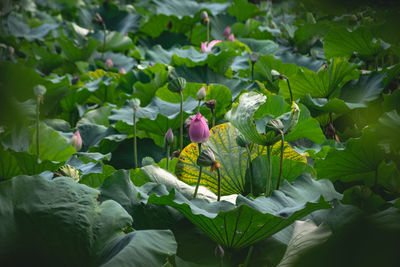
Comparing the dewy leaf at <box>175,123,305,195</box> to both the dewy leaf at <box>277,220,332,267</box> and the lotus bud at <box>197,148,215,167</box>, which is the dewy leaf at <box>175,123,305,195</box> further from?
the dewy leaf at <box>277,220,332,267</box>

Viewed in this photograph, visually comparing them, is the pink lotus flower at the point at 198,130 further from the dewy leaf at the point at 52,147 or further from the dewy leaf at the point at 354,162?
the dewy leaf at the point at 52,147

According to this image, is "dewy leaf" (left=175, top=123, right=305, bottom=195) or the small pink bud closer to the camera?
"dewy leaf" (left=175, top=123, right=305, bottom=195)

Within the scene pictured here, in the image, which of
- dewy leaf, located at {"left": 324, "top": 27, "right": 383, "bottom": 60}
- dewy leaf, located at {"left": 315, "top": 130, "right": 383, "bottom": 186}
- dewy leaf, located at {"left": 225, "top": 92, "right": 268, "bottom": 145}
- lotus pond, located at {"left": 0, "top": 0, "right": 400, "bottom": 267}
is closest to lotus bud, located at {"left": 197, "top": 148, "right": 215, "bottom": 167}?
lotus pond, located at {"left": 0, "top": 0, "right": 400, "bottom": 267}

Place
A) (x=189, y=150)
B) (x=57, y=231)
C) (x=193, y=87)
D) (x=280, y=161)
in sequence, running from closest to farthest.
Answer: (x=57, y=231)
(x=280, y=161)
(x=189, y=150)
(x=193, y=87)

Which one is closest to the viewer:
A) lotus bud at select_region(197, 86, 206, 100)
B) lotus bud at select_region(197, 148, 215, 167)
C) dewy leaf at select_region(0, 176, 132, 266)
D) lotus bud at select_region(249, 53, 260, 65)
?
dewy leaf at select_region(0, 176, 132, 266)

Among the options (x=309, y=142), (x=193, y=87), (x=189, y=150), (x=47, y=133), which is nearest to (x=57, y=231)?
(x=189, y=150)

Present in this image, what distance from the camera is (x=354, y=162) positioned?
1.20m

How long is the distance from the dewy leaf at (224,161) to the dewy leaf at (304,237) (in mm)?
441

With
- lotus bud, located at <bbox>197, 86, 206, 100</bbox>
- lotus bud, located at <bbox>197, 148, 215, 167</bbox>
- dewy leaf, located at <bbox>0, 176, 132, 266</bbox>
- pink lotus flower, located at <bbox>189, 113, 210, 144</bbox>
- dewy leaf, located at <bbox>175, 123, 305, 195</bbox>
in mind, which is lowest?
dewy leaf, located at <bbox>175, 123, 305, 195</bbox>

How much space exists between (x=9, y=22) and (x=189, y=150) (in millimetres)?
2784

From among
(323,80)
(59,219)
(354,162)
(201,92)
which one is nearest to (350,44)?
(323,80)

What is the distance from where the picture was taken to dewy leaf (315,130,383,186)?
3.72ft

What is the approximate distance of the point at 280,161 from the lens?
123 centimetres

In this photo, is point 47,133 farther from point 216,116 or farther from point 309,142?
point 309,142
